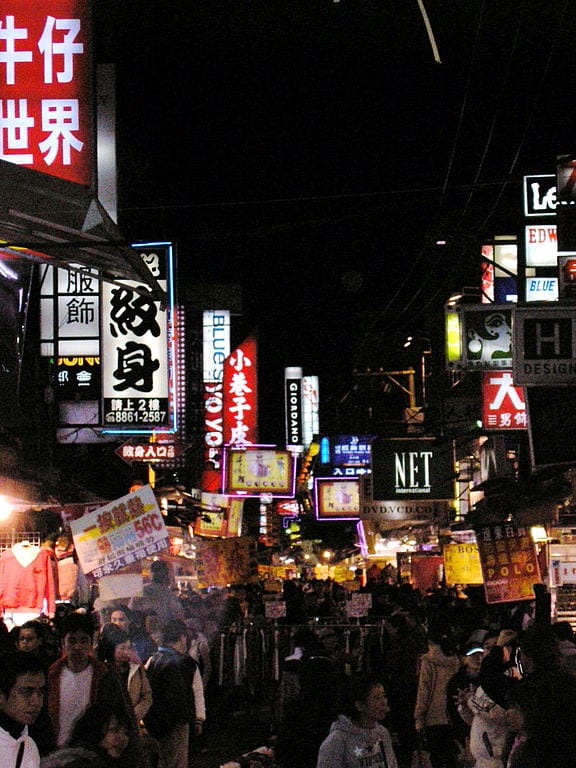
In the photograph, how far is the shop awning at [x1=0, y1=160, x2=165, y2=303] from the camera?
8.19 metres

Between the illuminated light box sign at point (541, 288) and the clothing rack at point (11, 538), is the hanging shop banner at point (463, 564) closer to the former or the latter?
the illuminated light box sign at point (541, 288)

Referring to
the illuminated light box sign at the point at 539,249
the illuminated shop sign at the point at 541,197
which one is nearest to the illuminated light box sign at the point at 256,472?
the illuminated light box sign at the point at 539,249

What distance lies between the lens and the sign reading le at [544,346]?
45.0ft

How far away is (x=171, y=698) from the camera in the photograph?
1101 cm

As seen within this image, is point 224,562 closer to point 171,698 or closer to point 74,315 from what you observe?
point 74,315

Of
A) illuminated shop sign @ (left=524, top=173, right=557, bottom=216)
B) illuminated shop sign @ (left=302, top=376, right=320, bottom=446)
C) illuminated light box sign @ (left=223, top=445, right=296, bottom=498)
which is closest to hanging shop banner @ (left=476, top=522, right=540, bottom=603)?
illuminated shop sign @ (left=524, top=173, right=557, bottom=216)

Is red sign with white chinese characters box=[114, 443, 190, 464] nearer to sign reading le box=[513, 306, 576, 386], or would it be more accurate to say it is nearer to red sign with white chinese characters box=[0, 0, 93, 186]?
sign reading le box=[513, 306, 576, 386]

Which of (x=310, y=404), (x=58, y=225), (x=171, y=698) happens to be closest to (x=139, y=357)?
(x=171, y=698)

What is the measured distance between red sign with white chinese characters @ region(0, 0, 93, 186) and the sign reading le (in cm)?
612

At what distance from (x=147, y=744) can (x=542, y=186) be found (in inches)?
453

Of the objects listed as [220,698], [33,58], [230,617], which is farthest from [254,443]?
[33,58]

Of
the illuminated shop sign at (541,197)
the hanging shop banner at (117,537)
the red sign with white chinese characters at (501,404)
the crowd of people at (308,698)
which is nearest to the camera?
the crowd of people at (308,698)

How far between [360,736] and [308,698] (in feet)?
4.60

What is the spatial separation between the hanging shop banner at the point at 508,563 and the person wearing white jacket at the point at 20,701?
580 inches
